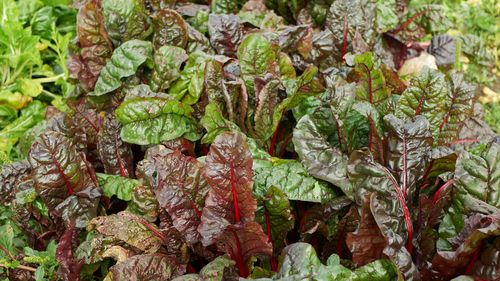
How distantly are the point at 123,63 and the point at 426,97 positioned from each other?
63.7 inches

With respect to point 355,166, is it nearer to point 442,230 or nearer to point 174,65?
point 442,230

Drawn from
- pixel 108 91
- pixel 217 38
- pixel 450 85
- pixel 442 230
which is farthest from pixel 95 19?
pixel 442 230

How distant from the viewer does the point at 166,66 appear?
98.9 inches

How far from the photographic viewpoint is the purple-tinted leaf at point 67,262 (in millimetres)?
1946

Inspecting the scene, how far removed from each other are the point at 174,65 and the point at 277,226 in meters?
1.11

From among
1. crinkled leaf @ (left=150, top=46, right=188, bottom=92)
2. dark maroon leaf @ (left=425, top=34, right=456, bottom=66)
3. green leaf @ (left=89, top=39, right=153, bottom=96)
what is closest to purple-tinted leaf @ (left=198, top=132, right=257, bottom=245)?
crinkled leaf @ (left=150, top=46, right=188, bottom=92)

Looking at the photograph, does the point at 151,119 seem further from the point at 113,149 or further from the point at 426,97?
the point at 426,97

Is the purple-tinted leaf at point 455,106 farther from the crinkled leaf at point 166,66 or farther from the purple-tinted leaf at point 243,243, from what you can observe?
the crinkled leaf at point 166,66

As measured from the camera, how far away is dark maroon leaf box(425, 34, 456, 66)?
3.33 meters

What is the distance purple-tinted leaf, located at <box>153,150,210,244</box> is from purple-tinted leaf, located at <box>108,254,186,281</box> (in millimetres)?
145

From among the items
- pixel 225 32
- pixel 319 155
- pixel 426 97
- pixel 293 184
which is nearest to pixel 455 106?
pixel 426 97

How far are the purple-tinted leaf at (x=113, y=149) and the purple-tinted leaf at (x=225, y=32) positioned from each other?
2.56ft

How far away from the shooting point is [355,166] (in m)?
1.79

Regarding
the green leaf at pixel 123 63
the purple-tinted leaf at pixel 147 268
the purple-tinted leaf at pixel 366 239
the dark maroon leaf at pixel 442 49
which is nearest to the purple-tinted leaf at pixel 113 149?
the green leaf at pixel 123 63
